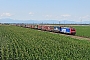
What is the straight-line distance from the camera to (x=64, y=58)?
76.7 feet

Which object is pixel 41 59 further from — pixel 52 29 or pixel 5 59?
pixel 52 29

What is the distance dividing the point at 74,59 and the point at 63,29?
160ft

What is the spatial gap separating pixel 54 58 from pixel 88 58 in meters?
3.18

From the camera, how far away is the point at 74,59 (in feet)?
75.8

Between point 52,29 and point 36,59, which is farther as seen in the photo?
point 52,29

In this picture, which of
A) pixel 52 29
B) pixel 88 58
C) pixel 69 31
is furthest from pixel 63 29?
pixel 88 58

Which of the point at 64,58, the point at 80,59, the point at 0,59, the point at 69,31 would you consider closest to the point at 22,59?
the point at 0,59

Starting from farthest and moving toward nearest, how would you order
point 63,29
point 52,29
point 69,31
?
point 52,29 → point 63,29 → point 69,31

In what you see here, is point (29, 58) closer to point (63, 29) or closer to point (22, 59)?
point (22, 59)

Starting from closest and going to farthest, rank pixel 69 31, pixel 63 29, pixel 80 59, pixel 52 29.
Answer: pixel 80 59 → pixel 69 31 → pixel 63 29 → pixel 52 29

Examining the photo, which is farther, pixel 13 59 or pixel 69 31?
pixel 69 31

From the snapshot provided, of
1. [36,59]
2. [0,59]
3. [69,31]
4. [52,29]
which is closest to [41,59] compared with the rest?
[36,59]

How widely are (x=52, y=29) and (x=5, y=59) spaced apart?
60.6 metres

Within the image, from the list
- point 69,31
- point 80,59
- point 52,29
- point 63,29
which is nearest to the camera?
point 80,59
